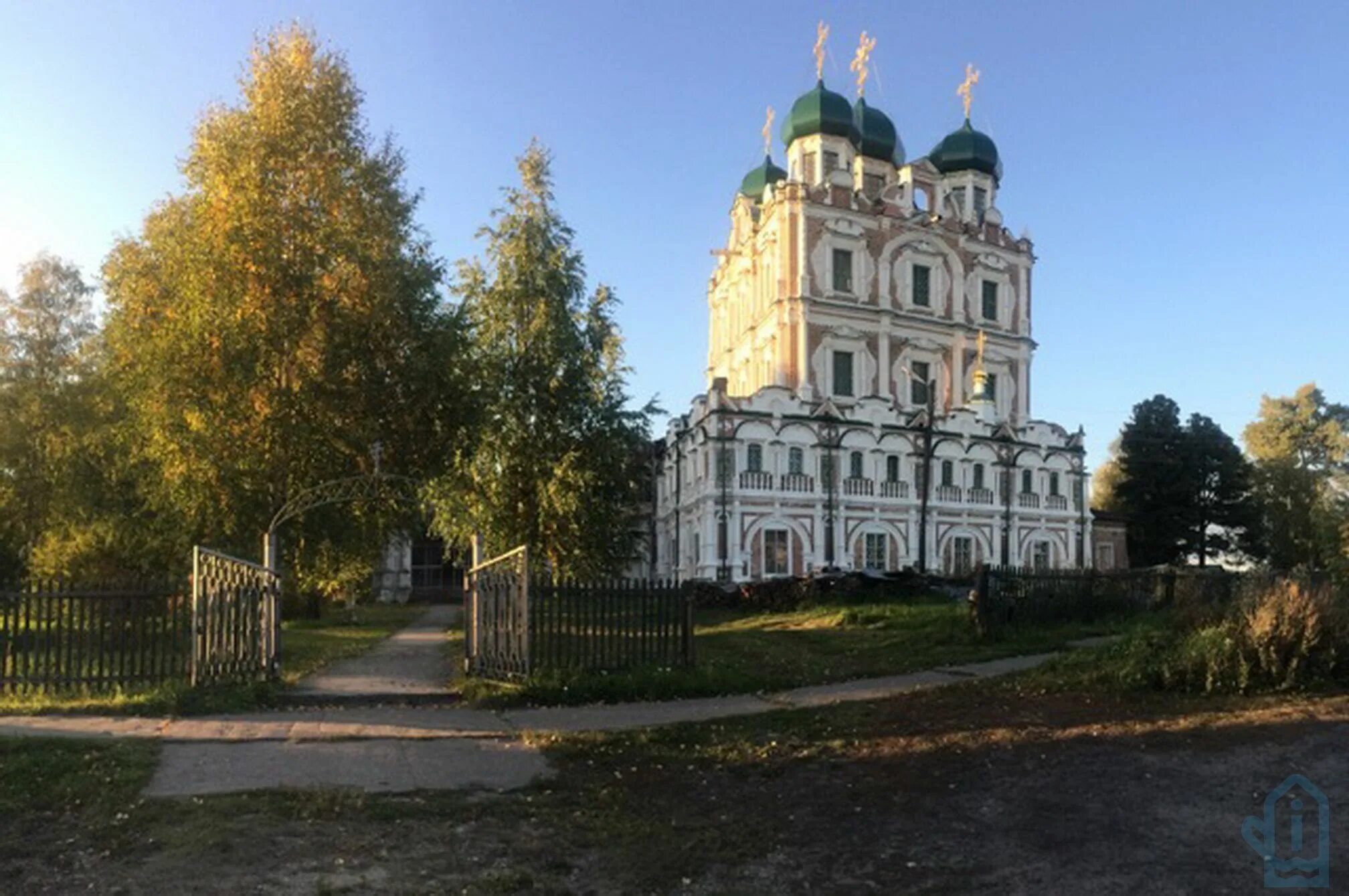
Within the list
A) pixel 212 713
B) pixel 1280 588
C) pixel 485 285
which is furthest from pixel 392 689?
pixel 485 285

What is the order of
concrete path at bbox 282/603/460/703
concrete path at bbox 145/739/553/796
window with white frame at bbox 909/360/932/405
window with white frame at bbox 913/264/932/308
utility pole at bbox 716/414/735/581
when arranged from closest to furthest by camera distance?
1. concrete path at bbox 145/739/553/796
2. concrete path at bbox 282/603/460/703
3. utility pole at bbox 716/414/735/581
4. window with white frame at bbox 909/360/932/405
5. window with white frame at bbox 913/264/932/308

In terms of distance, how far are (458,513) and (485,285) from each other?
9893mm

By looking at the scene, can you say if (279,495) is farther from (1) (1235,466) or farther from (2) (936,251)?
(1) (1235,466)

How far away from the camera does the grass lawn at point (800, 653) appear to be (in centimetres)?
1255

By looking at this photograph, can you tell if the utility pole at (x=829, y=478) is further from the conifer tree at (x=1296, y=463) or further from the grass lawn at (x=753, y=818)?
the grass lawn at (x=753, y=818)

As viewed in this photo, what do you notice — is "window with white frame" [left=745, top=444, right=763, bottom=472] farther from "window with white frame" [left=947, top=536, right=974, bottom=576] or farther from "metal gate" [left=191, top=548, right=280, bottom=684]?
"metal gate" [left=191, top=548, right=280, bottom=684]

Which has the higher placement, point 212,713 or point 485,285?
point 485,285

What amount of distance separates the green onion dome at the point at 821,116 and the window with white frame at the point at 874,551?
23.0 meters

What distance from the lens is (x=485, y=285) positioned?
31.2 m

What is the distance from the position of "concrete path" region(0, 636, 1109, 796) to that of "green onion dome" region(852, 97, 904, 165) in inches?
2061

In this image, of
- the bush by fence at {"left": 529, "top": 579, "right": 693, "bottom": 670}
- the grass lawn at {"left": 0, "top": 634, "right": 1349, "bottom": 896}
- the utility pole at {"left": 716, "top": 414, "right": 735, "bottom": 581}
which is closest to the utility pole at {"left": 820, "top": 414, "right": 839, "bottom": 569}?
the utility pole at {"left": 716, "top": 414, "right": 735, "bottom": 581}

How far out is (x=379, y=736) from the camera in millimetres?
10000

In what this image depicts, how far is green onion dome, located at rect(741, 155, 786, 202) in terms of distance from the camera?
6762cm

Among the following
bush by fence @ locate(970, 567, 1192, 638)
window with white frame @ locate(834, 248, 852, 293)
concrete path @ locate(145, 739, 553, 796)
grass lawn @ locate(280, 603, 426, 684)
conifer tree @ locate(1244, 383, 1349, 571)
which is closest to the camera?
concrete path @ locate(145, 739, 553, 796)
